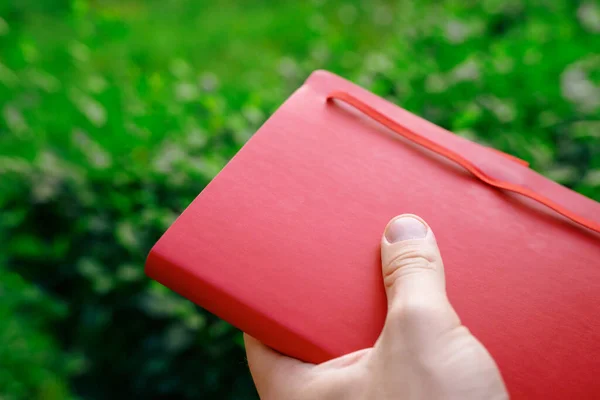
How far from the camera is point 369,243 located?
3.12 ft

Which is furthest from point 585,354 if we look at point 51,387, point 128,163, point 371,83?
point 51,387

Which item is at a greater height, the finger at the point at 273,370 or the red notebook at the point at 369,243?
the red notebook at the point at 369,243

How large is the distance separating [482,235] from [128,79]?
1595 millimetres

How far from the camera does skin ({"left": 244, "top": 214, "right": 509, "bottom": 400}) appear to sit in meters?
0.79

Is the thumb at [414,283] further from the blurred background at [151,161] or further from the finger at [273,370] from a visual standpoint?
the blurred background at [151,161]

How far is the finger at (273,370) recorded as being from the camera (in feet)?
3.02

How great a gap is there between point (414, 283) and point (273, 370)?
313 millimetres

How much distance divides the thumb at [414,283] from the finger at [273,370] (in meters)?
0.19

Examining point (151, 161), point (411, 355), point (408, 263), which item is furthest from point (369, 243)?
point (151, 161)

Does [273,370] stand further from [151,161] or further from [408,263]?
[151,161]

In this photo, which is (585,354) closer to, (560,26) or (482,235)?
(482,235)

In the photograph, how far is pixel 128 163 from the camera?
1595mm

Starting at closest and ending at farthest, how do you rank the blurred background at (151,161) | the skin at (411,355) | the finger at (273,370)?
the skin at (411,355), the finger at (273,370), the blurred background at (151,161)

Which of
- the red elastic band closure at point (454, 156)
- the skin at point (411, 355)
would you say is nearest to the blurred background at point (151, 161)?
the red elastic band closure at point (454, 156)
